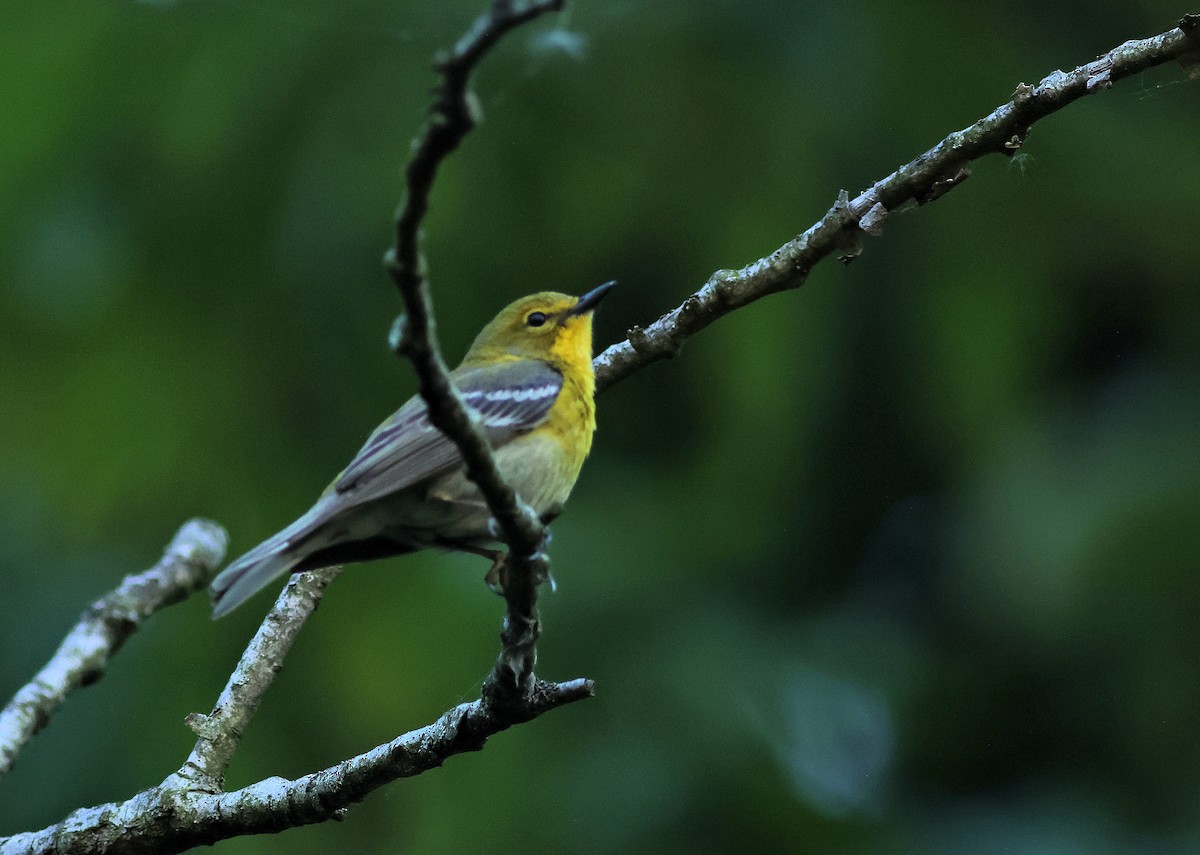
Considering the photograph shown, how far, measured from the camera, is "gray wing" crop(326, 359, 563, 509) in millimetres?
3100

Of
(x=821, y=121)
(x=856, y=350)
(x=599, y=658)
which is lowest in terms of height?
(x=599, y=658)

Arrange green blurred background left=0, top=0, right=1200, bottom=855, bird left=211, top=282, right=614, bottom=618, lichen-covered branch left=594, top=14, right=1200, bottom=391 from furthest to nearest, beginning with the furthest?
green blurred background left=0, top=0, right=1200, bottom=855 → bird left=211, top=282, right=614, bottom=618 → lichen-covered branch left=594, top=14, right=1200, bottom=391

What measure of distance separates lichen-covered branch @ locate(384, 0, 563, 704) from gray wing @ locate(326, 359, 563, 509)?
19.6 inches

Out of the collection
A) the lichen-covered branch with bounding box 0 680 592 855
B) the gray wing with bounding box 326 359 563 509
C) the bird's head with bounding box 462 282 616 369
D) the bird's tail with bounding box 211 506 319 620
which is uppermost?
the bird's head with bounding box 462 282 616 369

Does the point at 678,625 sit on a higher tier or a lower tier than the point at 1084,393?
lower

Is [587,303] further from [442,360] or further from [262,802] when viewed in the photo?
[442,360]

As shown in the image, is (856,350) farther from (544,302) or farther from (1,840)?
(1,840)

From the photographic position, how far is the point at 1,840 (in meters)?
2.90

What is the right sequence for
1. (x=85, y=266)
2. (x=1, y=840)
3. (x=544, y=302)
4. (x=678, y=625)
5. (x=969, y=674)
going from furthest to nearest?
(x=969, y=674), (x=678, y=625), (x=85, y=266), (x=544, y=302), (x=1, y=840)

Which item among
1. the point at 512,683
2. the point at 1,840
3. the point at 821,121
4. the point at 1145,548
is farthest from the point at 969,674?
the point at 1,840

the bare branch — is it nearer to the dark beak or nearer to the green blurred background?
the green blurred background

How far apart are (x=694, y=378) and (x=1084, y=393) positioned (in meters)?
1.64

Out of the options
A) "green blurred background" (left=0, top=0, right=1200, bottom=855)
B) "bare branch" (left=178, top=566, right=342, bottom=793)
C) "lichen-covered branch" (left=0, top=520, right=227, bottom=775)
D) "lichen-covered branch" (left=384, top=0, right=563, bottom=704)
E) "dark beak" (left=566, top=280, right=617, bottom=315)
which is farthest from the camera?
"green blurred background" (left=0, top=0, right=1200, bottom=855)

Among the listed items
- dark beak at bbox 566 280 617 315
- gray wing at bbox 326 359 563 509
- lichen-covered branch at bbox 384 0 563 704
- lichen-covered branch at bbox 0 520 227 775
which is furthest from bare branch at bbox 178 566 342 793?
dark beak at bbox 566 280 617 315
